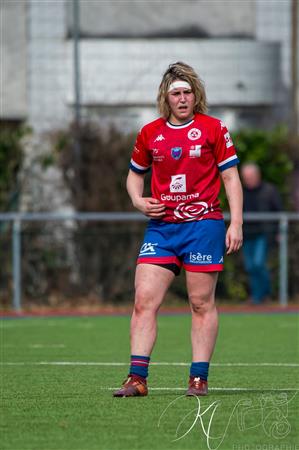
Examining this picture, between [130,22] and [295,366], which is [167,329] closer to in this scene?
[295,366]

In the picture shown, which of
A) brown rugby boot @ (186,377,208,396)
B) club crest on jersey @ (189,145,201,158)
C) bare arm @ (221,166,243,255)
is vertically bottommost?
brown rugby boot @ (186,377,208,396)

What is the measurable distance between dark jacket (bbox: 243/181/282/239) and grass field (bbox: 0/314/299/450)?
17.3ft

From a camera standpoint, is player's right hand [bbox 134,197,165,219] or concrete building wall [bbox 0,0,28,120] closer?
player's right hand [bbox 134,197,165,219]

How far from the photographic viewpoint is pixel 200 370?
28.0 ft

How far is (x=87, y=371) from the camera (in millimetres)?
10477

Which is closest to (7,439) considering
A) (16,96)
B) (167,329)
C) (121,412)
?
(121,412)

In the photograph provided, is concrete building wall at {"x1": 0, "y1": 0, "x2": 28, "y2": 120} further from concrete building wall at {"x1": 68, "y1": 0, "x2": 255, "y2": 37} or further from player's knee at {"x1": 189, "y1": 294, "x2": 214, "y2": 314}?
player's knee at {"x1": 189, "y1": 294, "x2": 214, "y2": 314}

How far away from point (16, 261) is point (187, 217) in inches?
441

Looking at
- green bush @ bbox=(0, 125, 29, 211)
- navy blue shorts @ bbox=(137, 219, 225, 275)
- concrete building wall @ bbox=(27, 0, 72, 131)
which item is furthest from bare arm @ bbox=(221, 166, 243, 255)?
concrete building wall @ bbox=(27, 0, 72, 131)

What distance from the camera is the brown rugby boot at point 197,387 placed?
Result: 842cm

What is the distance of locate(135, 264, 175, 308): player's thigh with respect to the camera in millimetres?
8594

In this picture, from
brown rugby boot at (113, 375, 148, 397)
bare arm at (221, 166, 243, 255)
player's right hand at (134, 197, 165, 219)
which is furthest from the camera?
player's right hand at (134, 197, 165, 219)

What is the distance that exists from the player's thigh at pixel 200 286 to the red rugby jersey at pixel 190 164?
0.35 m

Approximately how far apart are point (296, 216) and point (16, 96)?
6.28 m
